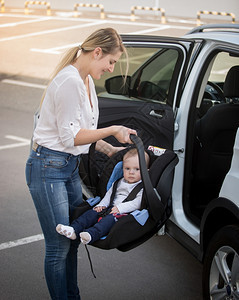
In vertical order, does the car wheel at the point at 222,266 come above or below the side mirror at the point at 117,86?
below

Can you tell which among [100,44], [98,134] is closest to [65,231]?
[98,134]

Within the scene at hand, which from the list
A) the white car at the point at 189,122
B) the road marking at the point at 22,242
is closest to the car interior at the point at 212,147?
the white car at the point at 189,122

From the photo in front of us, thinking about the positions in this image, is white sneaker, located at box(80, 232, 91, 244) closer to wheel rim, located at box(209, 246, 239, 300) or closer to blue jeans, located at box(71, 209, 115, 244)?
blue jeans, located at box(71, 209, 115, 244)

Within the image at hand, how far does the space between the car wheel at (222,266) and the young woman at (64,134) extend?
88 centimetres

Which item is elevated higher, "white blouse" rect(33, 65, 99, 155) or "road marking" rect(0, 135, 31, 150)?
"white blouse" rect(33, 65, 99, 155)

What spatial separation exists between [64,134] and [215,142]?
169cm

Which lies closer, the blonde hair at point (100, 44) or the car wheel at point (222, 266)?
the blonde hair at point (100, 44)

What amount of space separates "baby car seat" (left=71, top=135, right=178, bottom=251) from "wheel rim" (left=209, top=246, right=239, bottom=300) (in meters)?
0.44

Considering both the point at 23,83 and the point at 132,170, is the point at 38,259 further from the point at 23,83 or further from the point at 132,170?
the point at 23,83

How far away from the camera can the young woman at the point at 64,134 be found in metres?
3.01

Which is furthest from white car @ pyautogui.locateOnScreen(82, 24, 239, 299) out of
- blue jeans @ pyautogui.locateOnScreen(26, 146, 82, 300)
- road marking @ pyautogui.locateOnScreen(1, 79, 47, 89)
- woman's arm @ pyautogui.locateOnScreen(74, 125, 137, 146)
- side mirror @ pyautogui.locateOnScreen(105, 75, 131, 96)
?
road marking @ pyautogui.locateOnScreen(1, 79, 47, 89)

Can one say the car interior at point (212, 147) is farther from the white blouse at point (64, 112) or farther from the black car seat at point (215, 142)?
the white blouse at point (64, 112)

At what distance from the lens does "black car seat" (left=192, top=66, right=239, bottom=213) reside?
4.28 meters

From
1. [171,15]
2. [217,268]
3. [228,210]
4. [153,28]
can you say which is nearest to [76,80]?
[228,210]
